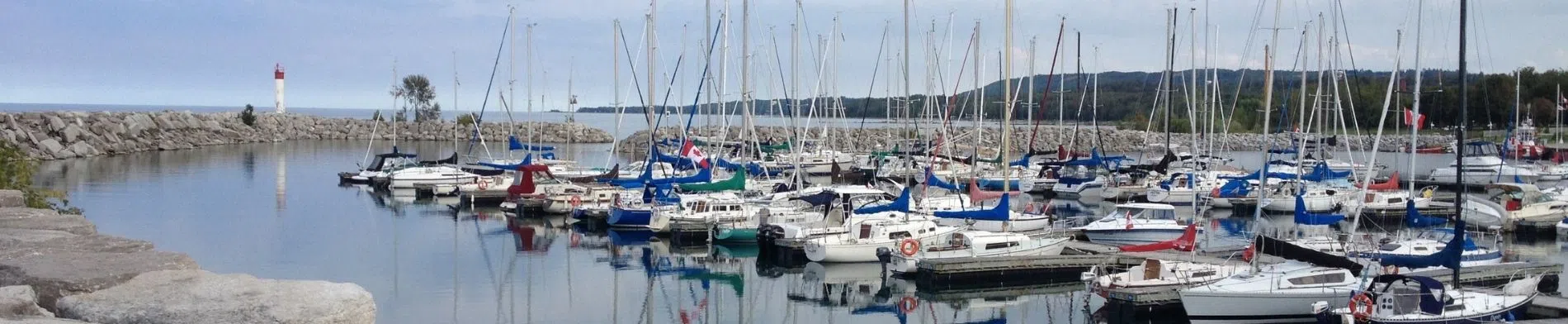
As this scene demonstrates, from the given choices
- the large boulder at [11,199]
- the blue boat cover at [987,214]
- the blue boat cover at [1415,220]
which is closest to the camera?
Result: the large boulder at [11,199]

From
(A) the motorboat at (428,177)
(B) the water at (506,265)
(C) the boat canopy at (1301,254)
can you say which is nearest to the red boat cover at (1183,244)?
(B) the water at (506,265)

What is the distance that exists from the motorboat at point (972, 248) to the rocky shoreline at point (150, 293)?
16.0m

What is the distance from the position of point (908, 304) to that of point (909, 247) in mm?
1862

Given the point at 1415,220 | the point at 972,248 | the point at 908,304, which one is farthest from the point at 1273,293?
the point at 1415,220

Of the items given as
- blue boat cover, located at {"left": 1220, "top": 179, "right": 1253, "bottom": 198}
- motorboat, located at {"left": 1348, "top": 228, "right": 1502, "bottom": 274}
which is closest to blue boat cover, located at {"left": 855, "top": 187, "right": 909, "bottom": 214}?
motorboat, located at {"left": 1348, "top": 228, "right": 1502, "bottom": 274}

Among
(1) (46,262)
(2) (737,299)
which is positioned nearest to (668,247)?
(2) (737,299)

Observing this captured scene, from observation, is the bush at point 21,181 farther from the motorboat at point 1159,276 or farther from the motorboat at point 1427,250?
the motorboat at point 1427,250

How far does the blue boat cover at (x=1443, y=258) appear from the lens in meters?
20.1

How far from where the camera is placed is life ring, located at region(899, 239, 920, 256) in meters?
26.6

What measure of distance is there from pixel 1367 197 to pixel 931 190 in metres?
13.5

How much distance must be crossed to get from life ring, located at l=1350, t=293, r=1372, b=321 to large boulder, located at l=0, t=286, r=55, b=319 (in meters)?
15.7

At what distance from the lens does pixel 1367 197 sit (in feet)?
132

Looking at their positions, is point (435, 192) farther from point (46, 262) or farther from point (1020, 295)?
point (46, 262)

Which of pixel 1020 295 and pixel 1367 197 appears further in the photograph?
pixel 1367 197
